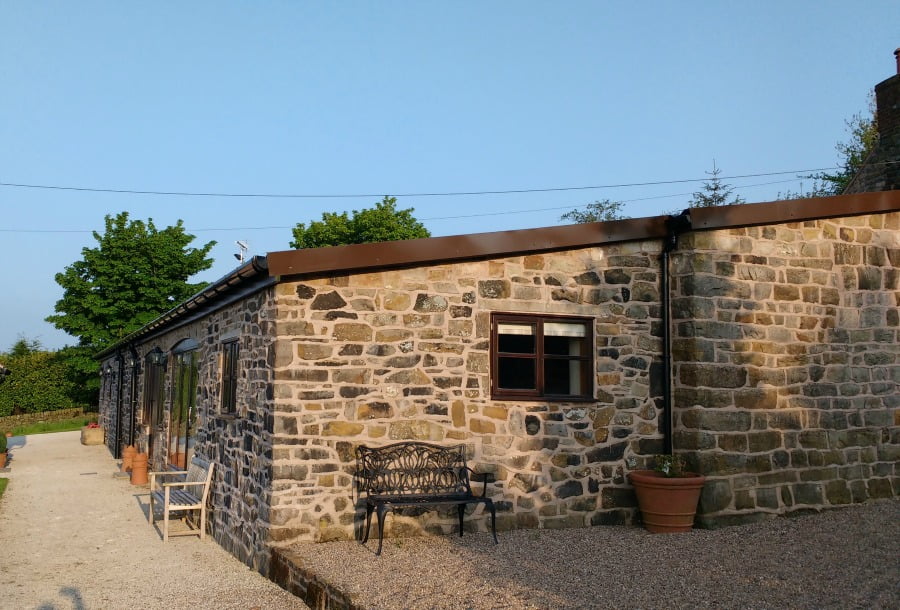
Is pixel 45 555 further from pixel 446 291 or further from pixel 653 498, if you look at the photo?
pixel 653 498

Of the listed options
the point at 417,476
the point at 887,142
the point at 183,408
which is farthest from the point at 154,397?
the point at 887,142

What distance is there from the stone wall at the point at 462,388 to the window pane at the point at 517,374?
0.22 meters

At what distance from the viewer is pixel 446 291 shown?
7.70 m

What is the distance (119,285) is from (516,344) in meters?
21.3

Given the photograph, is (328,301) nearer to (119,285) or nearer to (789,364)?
(789,364)

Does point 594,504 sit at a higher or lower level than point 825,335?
lower

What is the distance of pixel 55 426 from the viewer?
27.7 metres

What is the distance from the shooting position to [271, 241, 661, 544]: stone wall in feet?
23.1

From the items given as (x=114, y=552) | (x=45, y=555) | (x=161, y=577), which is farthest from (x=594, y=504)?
(x=45, y=555)

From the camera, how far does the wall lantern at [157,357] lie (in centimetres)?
1376

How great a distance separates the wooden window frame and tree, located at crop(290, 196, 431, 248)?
22.2m

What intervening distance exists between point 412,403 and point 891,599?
13.6 ft

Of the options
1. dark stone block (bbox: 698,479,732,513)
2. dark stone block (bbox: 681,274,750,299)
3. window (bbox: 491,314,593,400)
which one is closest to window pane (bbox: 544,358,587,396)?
window (bbox: 491,314,593,400)

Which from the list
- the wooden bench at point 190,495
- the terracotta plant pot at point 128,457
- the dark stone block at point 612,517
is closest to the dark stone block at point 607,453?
the dark stone block at point 612,517
